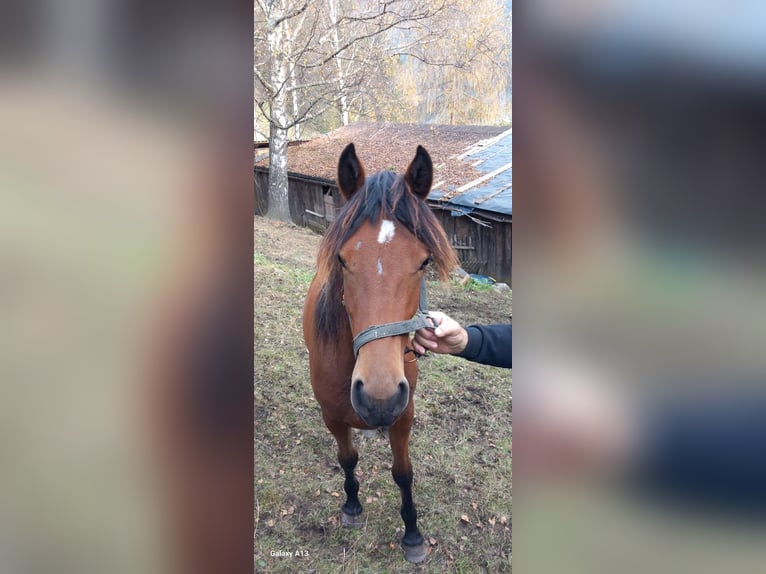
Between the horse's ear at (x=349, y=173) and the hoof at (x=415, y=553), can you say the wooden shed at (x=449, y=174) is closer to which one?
the horse's ear at (x=349, y=173)

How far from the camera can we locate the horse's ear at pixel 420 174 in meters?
1.17

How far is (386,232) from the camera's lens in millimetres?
1103

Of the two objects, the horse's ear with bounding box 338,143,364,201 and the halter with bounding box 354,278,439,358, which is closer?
the halter with bounding box 354,278,439,358

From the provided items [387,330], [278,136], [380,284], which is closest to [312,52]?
[278,136]

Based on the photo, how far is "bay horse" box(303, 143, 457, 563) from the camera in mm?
1021

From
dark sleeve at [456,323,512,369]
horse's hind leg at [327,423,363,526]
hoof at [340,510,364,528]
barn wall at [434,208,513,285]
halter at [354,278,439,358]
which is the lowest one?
hoof at [340,510,364,528]

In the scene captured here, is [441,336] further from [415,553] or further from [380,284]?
[415,553]

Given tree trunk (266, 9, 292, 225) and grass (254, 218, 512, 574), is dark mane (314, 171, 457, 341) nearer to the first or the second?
grass (254, 218, 512, 574)

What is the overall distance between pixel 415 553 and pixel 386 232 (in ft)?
3.29

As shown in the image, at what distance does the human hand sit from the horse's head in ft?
0.33
